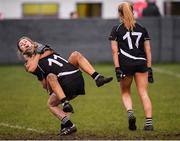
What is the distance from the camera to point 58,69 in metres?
12.7

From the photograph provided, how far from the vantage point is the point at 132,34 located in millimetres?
12945

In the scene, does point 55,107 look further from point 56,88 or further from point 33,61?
point 33,61

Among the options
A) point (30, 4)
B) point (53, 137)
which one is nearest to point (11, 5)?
point (30, 4)

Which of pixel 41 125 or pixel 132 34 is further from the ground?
pixel 132 34

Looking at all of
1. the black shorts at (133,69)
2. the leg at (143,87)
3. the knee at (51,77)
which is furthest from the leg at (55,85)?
the leg at (143,87)

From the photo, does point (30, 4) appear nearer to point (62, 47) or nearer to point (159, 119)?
point (62, 47)

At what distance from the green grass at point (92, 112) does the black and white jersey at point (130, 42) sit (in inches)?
42.9

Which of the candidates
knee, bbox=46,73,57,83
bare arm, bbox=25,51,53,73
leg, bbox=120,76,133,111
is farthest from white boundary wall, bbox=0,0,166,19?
knee, bbox=46,73,57,83

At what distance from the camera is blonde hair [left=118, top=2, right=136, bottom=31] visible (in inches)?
507

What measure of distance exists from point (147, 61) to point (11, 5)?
25133 mm

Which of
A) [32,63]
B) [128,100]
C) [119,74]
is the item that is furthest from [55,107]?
[128,100]

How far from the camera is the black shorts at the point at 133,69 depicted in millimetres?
13028

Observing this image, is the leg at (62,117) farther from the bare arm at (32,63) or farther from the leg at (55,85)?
the bare arm at (32,63)

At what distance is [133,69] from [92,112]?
3255 mm
